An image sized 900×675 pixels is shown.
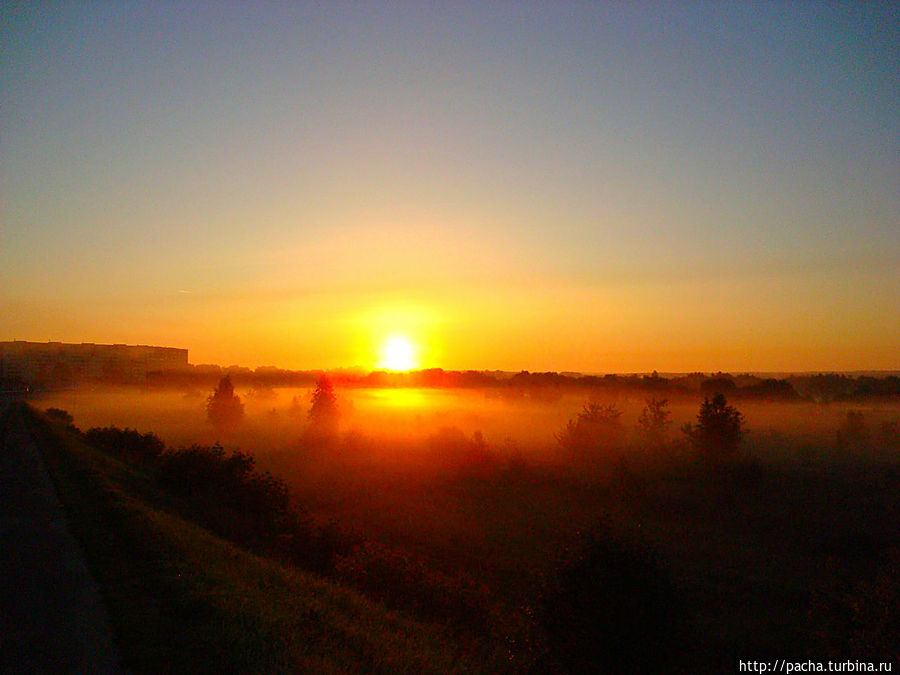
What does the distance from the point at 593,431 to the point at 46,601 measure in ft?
194

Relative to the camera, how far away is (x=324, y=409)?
252 ft

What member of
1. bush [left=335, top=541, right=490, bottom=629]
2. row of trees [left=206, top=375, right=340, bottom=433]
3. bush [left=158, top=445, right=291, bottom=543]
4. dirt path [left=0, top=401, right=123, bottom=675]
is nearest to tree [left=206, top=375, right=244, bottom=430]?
row of trees [left=206, top=375, right=340, bottom=433]

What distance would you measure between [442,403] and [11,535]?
13375 cm

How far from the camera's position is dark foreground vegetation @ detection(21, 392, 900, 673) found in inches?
420

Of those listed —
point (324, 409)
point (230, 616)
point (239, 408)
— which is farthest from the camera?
Result: point (239, 408)

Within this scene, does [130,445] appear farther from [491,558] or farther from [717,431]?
[717,431]

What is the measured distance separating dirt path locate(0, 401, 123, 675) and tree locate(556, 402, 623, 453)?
164ft

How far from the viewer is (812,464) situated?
5950 centimetres

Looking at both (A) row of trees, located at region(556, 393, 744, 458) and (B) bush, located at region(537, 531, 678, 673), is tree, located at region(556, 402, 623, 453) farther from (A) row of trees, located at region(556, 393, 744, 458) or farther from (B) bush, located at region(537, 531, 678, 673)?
(B) bush, located at region(537, 531, 678, 673)

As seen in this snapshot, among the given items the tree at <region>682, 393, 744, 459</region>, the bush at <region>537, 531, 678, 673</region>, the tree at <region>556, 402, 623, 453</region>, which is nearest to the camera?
the bush at <region>537, 531, 678, 673</region>

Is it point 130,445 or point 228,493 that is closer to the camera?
point 228,493

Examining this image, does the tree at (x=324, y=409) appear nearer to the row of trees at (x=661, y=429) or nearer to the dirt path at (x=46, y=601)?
the row of trees at (x=661, y=429)

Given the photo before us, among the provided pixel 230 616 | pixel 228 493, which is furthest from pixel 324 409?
pixel 230 616

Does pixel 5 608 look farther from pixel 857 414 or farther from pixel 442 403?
pixel 442 403
